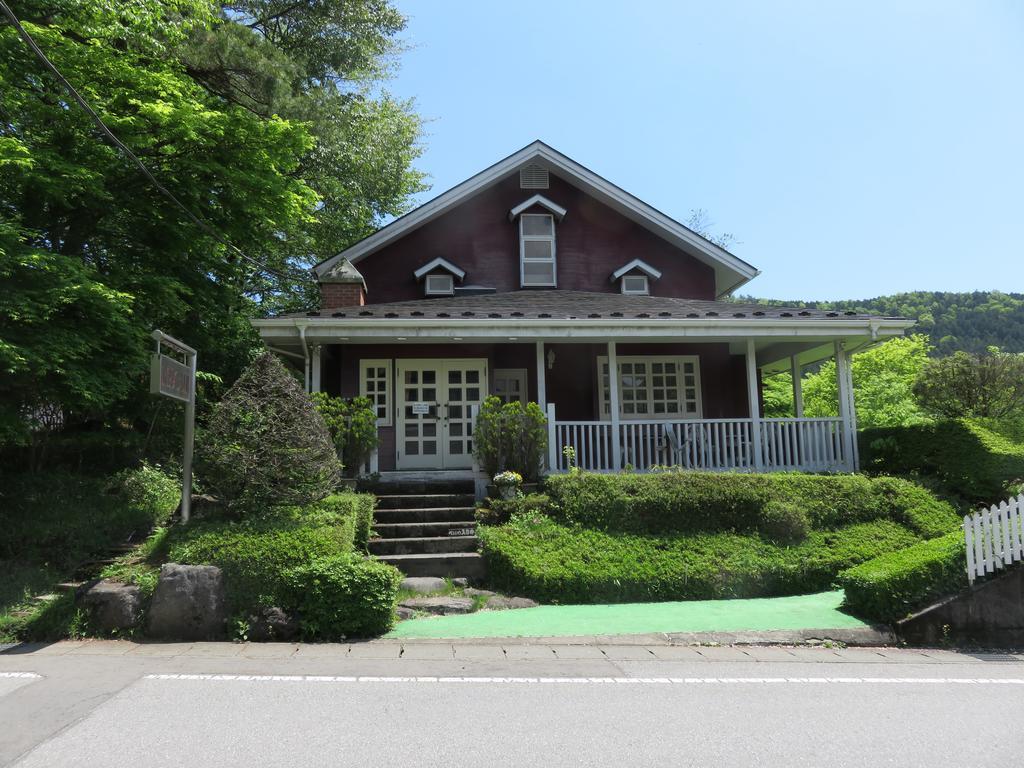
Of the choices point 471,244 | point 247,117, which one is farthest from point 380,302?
point 247,117

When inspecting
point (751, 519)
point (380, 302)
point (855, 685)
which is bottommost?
point (855, 685)

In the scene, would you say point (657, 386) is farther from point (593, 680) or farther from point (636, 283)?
point (593, 680)

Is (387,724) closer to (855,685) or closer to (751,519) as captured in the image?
(855,685)

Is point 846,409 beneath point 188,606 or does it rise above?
above

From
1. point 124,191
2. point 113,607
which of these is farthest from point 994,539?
point 124,191

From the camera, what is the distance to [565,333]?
1205 cm

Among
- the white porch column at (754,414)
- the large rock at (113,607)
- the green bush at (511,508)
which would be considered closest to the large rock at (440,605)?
the green bush at (511,508)

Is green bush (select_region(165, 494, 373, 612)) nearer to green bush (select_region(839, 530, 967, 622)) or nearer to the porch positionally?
the porch

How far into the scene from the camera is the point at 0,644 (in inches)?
259

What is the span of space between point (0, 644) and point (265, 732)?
410 cm

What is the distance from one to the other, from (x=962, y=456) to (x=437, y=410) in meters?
8.84

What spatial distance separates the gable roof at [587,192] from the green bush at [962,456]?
5.69 metres

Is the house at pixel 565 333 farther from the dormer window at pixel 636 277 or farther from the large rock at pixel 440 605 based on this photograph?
the large rock at pixel 440 605

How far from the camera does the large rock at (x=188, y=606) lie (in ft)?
22.2
